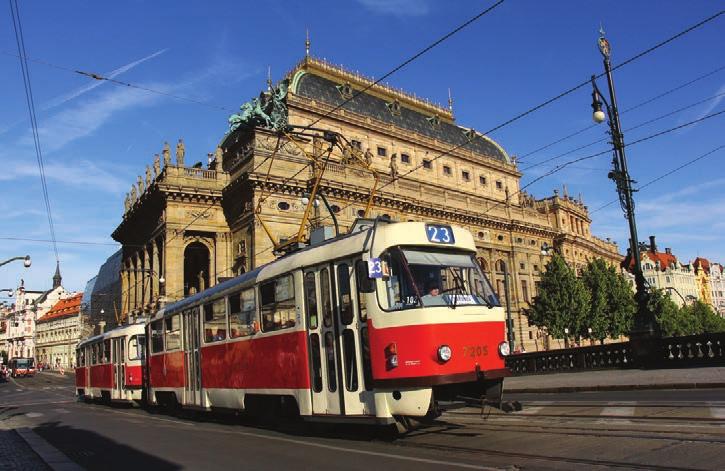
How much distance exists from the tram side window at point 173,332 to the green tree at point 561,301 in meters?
40.8

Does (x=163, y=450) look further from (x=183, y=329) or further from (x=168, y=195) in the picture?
(x=168, y=195)

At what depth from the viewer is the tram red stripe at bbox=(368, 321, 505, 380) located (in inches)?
326

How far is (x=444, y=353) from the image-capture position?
8.30 metres

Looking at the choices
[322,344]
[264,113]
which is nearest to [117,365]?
[322,344]

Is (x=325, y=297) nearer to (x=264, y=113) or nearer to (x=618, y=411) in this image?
(x=618, y=411)

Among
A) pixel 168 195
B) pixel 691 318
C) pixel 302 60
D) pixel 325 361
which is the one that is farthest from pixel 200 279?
pixel 691 318

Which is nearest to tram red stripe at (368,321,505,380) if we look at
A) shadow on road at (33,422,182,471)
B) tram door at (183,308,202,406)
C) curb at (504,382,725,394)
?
shadow on road at (33,422,182,471)

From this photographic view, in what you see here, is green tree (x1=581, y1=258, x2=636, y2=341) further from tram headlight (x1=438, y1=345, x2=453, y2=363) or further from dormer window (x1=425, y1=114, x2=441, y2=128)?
tram headlight (x1=438, y1=345, x2=453, y2=363)

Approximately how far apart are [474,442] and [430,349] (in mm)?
1417

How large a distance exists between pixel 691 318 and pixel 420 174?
135ft

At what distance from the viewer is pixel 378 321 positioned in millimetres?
8609

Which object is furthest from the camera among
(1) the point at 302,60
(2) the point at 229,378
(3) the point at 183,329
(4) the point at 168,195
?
(1) the point at 302,60

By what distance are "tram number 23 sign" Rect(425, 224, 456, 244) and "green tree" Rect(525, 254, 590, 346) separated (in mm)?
44328

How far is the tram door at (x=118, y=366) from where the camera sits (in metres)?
22.6
